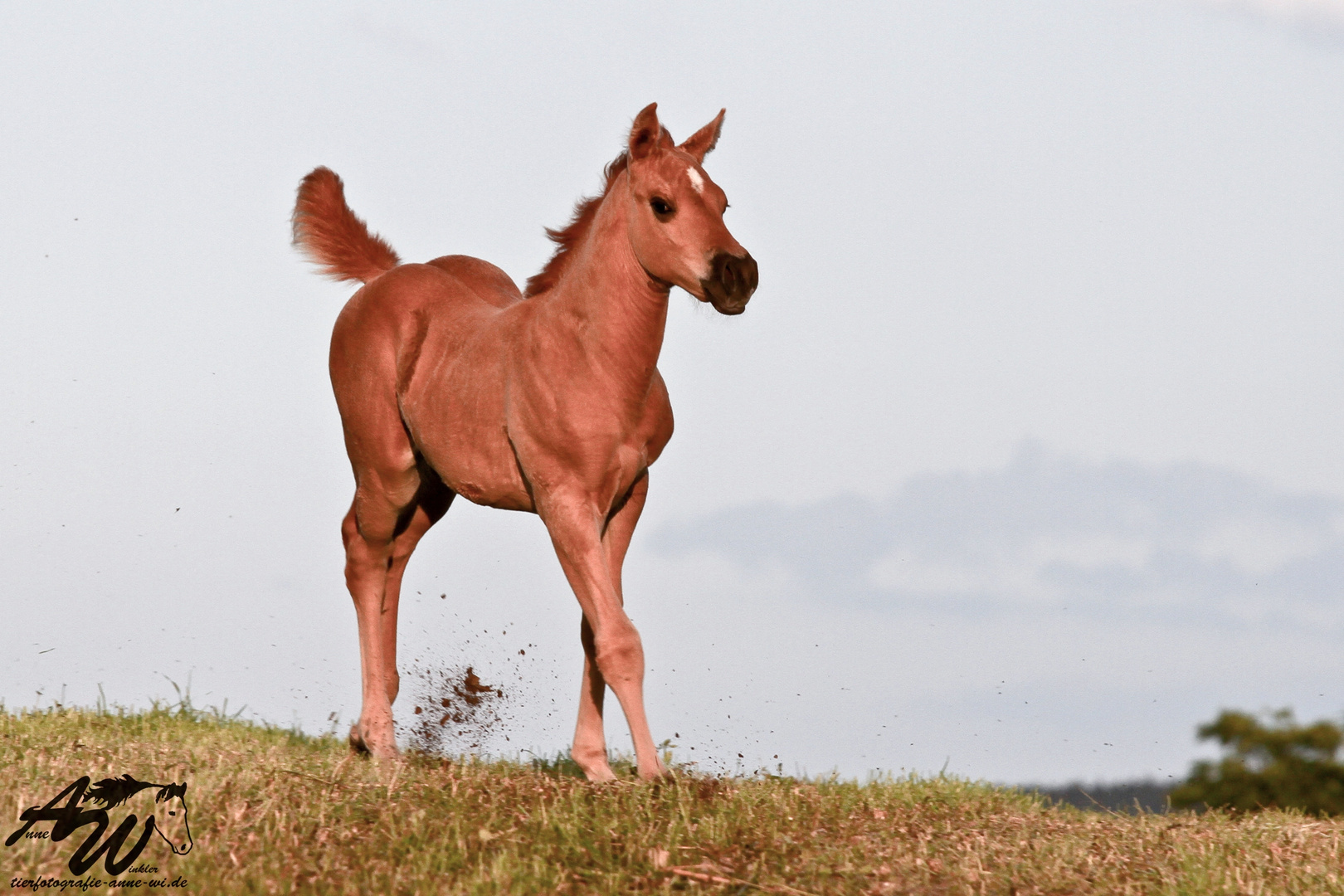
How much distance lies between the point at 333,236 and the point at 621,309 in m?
3.15

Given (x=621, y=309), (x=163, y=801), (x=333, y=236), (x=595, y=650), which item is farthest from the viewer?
(x=333, y=236)

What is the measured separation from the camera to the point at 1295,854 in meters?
6.41

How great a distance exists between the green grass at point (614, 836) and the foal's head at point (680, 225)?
7.34 ft

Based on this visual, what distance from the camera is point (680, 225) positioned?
6.20 meters

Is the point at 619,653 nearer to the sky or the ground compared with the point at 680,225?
nearer to the ground

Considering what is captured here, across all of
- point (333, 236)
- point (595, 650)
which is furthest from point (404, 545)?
point (333, 236)

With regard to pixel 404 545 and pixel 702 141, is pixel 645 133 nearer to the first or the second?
pixel 702 141

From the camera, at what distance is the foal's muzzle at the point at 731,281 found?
5988 millimetres

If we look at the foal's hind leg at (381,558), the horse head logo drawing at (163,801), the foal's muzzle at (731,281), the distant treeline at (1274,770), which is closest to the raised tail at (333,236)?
the foal's hind leg at (381,558)

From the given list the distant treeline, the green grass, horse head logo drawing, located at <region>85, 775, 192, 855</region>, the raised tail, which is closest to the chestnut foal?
the raised tail

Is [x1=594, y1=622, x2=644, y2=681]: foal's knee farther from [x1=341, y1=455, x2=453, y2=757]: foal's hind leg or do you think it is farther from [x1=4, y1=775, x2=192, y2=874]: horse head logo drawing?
[x1=341, y1=455, x2=453, y2=757]: foal's hind leg

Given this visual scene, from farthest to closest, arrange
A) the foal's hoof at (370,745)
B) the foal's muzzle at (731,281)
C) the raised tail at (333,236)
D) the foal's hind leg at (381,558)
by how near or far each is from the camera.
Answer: the raised tail at (333,236) → the foal's hind leg at (381,558) → the foal's hoof at (370,745) → the foal's muzzle at (731,281)

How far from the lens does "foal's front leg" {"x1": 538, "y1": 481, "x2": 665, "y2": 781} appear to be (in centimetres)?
622

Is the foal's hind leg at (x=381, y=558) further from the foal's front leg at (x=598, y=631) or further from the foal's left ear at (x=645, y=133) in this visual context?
the foal's left ear at (x=645, y=133)
